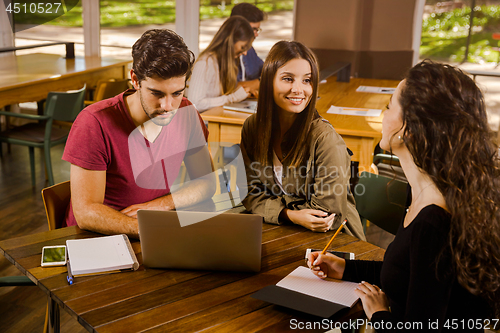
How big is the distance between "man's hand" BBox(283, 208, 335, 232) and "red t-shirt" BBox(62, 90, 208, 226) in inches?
22.0

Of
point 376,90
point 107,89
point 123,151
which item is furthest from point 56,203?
point 376,90

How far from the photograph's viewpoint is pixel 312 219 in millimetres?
1562

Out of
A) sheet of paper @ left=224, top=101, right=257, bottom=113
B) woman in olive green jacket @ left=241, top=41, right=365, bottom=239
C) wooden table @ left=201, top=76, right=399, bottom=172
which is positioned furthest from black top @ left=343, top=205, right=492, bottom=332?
sheet of paper @ left=224, top=101, right=257, bottom=113

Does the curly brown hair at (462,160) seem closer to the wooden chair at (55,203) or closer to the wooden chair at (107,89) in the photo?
the wooden chair at (55,203)

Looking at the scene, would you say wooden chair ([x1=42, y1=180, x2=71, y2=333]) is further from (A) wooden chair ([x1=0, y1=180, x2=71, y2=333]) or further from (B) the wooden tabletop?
(B) the wooden tabletop

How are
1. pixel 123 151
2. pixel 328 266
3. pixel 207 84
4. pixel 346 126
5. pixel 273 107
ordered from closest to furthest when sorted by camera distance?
pixel 328 266 < pixel 123 151 < pixel 273 107 < pixel 346 126 < pixel 207 84

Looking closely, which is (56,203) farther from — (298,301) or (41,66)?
(41,66)

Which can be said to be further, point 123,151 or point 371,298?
point 123,151

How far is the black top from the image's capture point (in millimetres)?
992

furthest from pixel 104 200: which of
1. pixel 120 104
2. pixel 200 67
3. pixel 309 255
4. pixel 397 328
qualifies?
pixel 200 67

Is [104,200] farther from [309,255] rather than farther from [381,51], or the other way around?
[381,51]

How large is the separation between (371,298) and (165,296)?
54 cm

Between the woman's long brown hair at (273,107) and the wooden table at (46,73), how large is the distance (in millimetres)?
2636

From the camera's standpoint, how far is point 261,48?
5.50 meters
